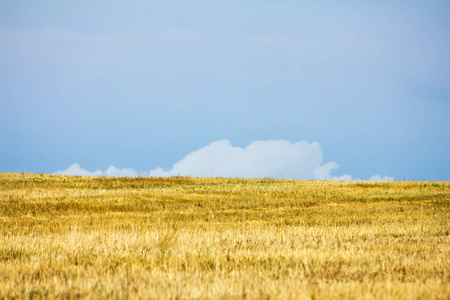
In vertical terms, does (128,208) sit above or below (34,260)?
above

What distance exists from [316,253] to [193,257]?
311 cm

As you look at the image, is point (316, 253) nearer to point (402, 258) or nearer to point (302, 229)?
point (402, 258)

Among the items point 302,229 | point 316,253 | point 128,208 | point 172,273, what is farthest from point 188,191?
point 172,273

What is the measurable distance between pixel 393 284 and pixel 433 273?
6.18 ft

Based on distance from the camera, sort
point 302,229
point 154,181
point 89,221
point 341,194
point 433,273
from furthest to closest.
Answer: point 154,181, point 341,194, point 89,221, point 302,229, point 433,273

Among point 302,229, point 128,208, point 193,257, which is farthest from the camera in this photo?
point 128,208

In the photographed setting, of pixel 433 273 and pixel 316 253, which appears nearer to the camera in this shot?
pixel 433 273

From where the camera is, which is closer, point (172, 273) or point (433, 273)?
point (172, 273)

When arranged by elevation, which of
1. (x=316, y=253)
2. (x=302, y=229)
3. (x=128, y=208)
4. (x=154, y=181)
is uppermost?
(x=154, y=181)

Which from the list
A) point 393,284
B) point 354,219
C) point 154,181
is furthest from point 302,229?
point 154,181

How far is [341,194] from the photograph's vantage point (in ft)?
117

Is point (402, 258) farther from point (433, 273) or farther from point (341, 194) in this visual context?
point (341, 194)

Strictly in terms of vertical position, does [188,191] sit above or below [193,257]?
above

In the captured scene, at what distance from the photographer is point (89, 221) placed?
20031mm
